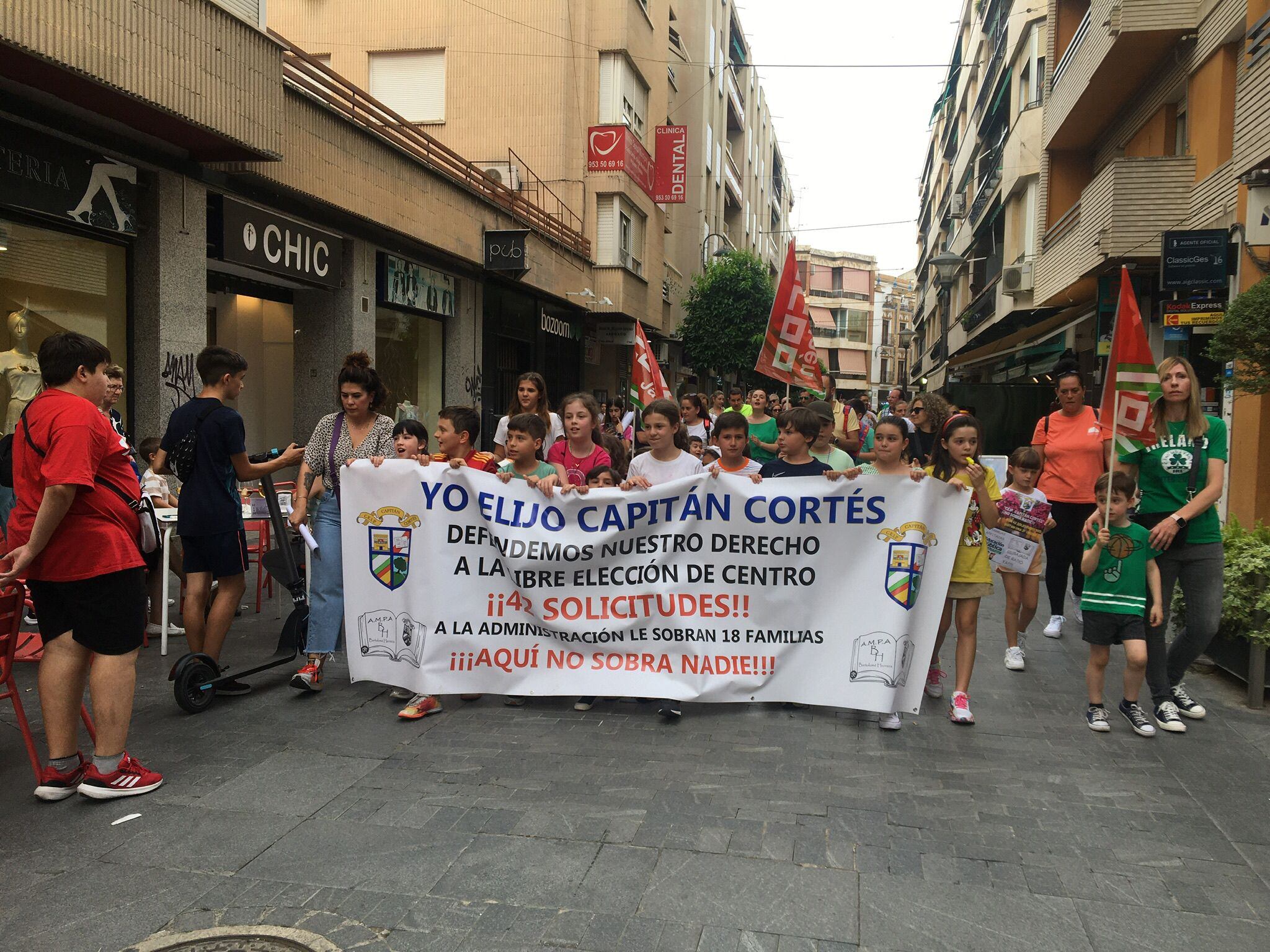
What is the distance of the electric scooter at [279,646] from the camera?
522cm

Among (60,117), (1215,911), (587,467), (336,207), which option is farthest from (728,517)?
(336,207)

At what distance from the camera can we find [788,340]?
10.6 metres

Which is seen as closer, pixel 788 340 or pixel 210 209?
pixel 210 209

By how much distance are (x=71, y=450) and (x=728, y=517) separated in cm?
305

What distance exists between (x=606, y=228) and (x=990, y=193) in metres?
14.7

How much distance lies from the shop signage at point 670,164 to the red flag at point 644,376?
1636 cm

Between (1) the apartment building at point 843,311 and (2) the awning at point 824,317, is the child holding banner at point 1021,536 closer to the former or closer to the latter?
(1) the apartment building at point 843,311

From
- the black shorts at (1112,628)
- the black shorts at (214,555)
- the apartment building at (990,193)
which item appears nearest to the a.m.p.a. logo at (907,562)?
the black shorts at (1112,628)

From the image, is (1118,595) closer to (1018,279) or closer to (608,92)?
(1018,279)

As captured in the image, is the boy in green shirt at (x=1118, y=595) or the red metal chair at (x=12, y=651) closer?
the red metal chair at (x=12, y=651)

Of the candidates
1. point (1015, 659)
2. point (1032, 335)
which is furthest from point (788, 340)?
point (1032, 335)

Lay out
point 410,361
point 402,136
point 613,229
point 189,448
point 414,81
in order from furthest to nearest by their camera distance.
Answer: point 613,229 → point 414,81 → point 410,361 → point 402,136 → point 189,448

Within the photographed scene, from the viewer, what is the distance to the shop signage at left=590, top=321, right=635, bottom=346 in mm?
26000

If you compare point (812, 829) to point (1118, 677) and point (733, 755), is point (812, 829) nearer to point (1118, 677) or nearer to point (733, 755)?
point (733, 755)
